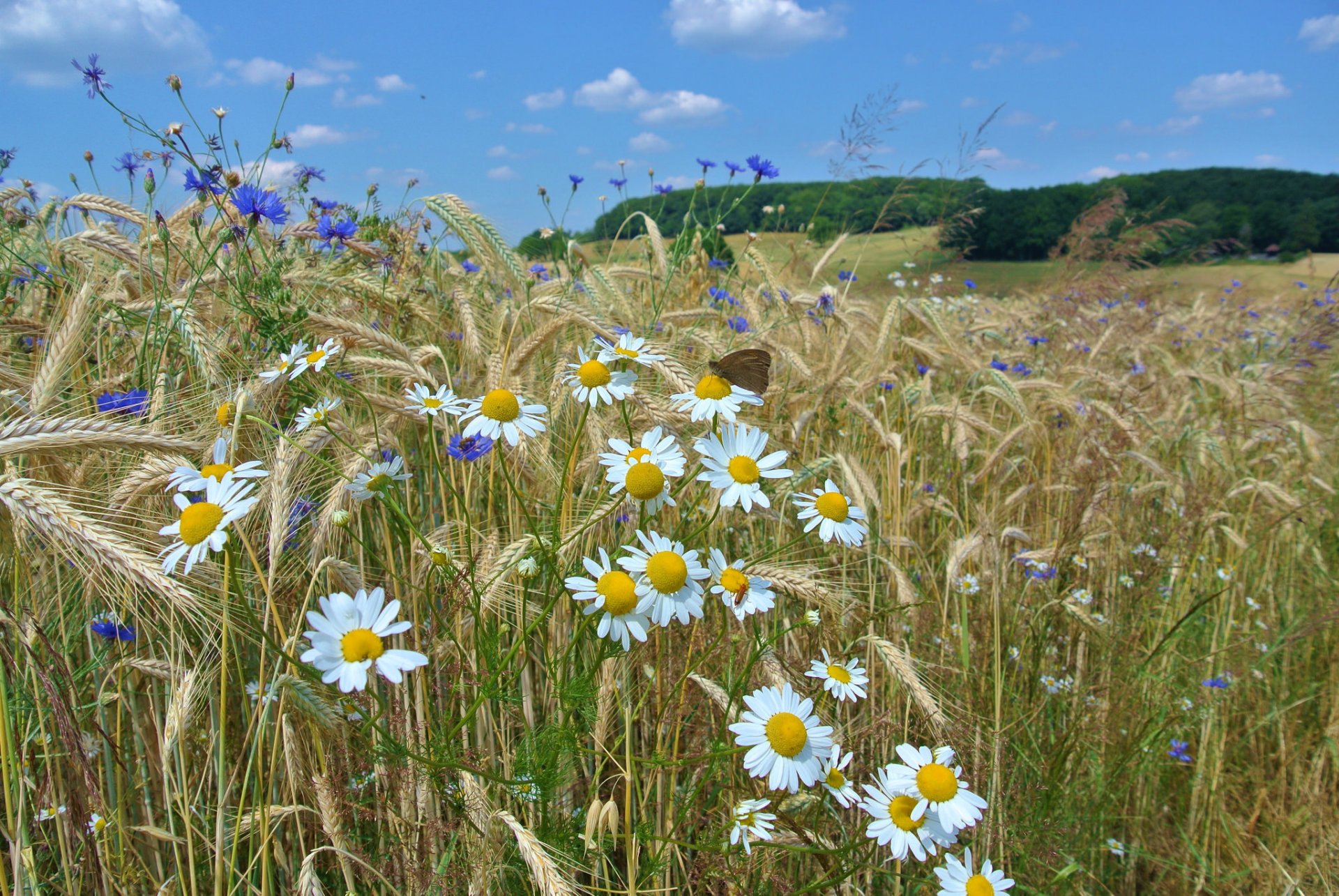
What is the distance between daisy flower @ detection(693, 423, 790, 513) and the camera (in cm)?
129

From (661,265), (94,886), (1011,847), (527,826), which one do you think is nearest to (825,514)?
(527,826)

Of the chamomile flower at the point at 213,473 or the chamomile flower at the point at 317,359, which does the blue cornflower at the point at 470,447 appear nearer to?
the chamomile flower at the point at 317,359

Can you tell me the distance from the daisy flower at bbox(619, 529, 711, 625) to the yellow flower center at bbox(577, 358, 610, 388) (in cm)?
36

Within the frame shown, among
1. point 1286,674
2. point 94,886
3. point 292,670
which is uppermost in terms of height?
point 292,670

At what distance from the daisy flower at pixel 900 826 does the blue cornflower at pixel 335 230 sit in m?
2.37

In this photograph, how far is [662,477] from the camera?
1.27 meters

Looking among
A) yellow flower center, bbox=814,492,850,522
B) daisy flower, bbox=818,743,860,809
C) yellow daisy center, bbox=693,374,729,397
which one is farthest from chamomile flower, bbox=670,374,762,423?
daisy flower, bbox=818,743,860,809

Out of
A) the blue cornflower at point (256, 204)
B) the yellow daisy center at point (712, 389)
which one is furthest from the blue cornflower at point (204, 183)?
the yellow daisy center at point (712, 389)

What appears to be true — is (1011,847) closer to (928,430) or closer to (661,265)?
(928,430)

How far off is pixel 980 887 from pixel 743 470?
32.5 inches

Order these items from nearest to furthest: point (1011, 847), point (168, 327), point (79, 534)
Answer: point (79, 534), point (1011, 847), point (168, 327)

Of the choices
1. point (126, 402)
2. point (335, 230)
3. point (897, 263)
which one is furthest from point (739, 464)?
point (897, 263)

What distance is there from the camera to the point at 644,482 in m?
1.24

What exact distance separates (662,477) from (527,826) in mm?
884
